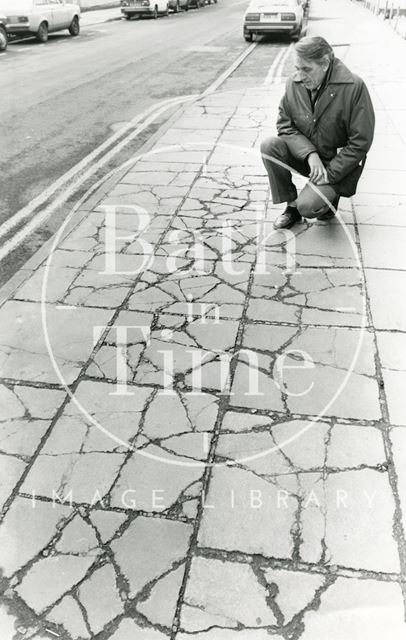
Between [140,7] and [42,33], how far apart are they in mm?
10275

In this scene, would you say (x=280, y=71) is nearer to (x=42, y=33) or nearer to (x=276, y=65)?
(x=276, y=65)

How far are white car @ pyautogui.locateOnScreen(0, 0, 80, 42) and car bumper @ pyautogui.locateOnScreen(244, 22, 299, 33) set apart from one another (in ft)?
21.5

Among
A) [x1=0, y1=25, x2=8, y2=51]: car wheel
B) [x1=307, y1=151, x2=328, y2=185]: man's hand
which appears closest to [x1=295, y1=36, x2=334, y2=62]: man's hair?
[x1=307, y1=151, x2=328, y2=185]: man's hand

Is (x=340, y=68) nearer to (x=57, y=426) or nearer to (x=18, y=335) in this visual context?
(x=18, y=335)

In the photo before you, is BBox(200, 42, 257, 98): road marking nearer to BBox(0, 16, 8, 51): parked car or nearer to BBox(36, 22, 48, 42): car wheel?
BBox(36, 22, 48, 42): car wheel

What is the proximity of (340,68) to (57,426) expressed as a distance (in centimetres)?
341

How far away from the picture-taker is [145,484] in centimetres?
280

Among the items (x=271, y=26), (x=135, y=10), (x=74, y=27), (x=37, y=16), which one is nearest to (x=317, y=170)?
(x=271, y=26)

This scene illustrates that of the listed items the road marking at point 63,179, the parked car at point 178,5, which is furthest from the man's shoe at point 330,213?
the parked car at point 178,5

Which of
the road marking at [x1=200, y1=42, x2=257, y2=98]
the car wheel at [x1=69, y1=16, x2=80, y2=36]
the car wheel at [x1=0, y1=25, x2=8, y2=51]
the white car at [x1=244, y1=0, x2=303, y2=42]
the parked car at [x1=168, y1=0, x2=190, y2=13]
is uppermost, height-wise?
the parked car at [x1=168, y1=0, x2=190, y2=13]

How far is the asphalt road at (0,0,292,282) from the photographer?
7.24 meters

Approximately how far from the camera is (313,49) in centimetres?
441

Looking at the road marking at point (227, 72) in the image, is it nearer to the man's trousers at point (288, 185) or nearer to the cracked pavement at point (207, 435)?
the man's trousers at point (288, 185)

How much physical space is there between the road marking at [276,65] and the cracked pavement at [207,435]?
8.17 metres
